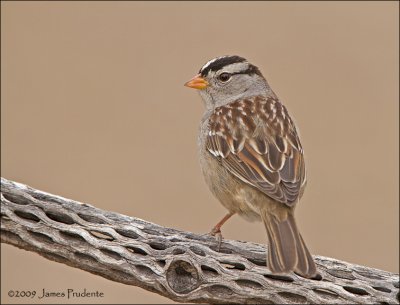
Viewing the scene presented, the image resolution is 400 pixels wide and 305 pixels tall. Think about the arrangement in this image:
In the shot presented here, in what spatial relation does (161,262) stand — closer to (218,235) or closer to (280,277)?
(218,235)

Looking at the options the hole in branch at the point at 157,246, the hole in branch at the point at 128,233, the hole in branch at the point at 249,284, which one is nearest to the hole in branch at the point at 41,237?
the hole in branch at the point at 128,233

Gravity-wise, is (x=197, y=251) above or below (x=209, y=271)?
above

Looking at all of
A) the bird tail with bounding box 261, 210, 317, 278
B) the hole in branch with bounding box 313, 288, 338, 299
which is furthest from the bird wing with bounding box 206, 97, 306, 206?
the hole in branch with bounding box 313, 288, 338, 299

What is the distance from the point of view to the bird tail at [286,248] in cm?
484

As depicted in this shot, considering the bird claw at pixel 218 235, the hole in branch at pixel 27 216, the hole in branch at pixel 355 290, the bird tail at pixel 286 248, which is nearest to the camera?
the bird tail at pixel 286 248

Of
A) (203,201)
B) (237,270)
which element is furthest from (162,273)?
(203,201)

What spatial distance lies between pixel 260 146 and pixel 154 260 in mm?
1273

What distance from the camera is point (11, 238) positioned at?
4.91 m

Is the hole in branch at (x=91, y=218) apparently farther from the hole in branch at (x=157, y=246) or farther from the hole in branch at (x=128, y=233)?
the hole in branch at (x=157, y=246)

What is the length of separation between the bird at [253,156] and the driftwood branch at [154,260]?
0.69 feet

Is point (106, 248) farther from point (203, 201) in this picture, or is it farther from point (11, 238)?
point (203, 201)

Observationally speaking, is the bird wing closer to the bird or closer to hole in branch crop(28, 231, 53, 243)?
the bird

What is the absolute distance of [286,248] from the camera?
16.3ft

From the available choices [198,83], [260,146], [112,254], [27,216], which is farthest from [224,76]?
[27,216]
